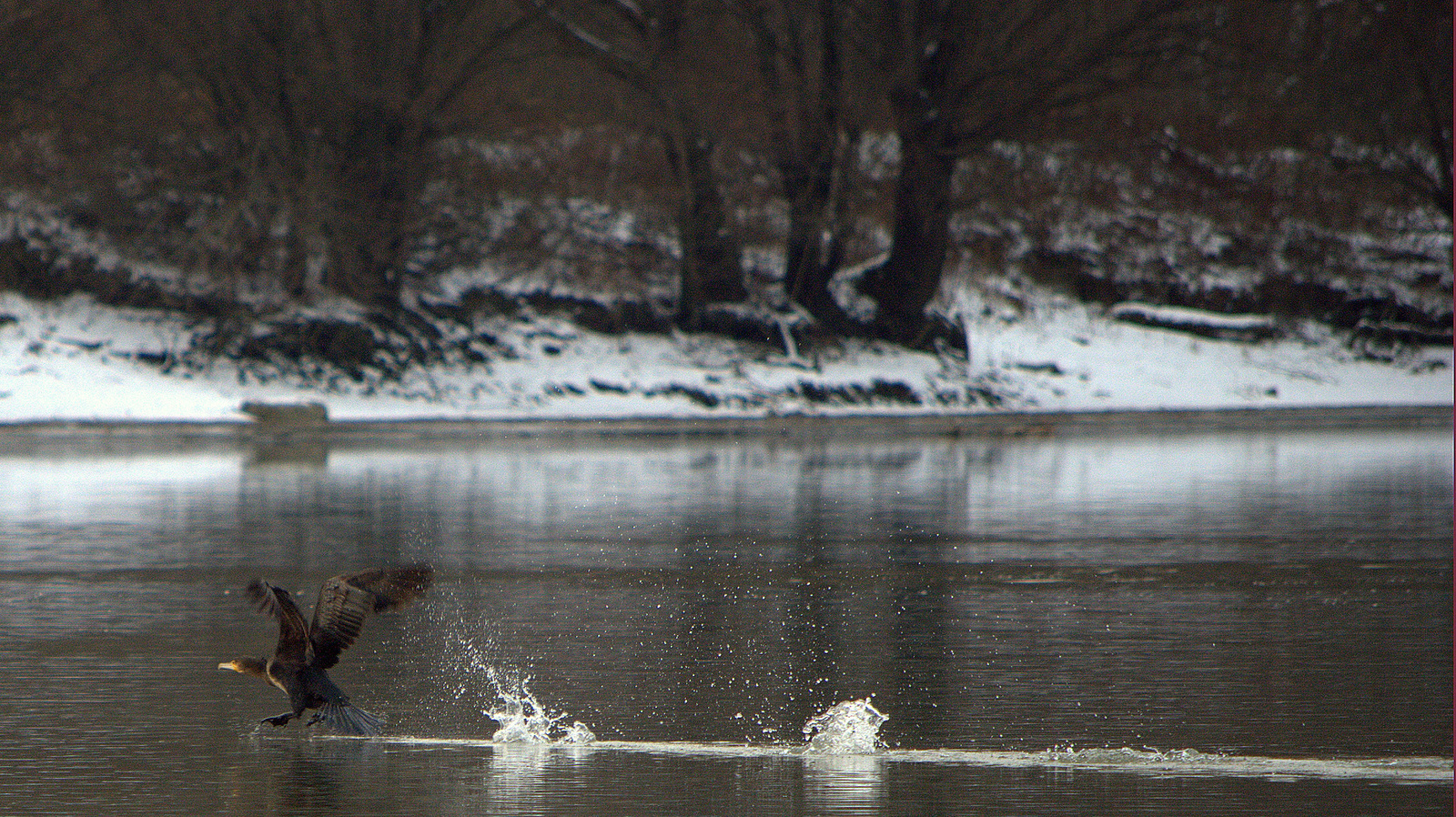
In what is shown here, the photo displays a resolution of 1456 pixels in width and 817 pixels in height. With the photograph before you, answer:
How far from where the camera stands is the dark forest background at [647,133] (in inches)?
1271

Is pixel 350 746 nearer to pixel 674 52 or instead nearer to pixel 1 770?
pixel 1 770

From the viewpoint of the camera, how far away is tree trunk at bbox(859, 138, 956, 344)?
35281 millimetres

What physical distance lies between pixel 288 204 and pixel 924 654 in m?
24.7

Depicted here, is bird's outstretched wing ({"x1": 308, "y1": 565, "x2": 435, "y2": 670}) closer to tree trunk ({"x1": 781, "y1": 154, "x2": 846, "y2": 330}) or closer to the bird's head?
the bird's head

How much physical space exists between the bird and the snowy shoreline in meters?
19.6

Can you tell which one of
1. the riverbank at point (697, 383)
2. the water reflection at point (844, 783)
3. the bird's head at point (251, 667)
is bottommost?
the water reflection at point (844, 783)

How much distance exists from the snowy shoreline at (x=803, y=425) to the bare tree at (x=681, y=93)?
4.69 m

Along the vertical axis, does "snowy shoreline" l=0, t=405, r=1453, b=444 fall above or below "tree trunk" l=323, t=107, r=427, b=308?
below

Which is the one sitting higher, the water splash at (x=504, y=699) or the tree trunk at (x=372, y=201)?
the tree trunk at (x=372, y=201)

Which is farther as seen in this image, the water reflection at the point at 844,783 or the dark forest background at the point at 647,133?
the dark forest background at the point at 647,133

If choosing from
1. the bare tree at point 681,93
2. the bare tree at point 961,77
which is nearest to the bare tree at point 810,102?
A: the bare tree at point 961,77

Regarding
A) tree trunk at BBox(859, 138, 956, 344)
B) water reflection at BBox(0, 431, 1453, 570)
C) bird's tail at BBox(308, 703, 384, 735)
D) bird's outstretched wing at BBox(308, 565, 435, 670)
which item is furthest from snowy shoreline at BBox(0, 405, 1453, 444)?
bird's outstretched wing at BBox(308, 565, 435, 670)

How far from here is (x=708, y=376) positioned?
108 feet

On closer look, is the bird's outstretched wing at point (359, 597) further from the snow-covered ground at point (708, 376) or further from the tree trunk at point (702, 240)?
the tree trunk at point (702, 240)
